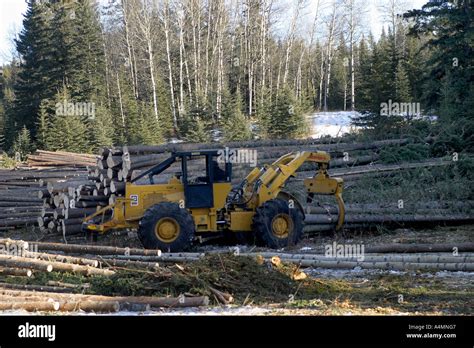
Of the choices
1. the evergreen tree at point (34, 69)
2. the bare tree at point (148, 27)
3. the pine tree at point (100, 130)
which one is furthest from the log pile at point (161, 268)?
the evergreen tree at point (34, 69)

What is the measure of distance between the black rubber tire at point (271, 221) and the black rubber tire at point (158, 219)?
152 cm

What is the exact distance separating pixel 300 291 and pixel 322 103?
48.4 meters

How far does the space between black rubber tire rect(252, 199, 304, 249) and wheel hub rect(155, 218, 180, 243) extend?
176cm

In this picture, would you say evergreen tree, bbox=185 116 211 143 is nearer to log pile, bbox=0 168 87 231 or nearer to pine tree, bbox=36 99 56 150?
pine tree, bbox=36 99 56 150

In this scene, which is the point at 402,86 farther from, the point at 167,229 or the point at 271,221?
the point at 167,229

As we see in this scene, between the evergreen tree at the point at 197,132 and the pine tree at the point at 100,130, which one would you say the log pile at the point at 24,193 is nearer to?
the evergreen tree at the point at 197,132

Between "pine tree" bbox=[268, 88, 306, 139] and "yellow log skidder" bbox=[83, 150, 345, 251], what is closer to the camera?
"yellow log skidder" bbox=[83, 150, 345, 251]

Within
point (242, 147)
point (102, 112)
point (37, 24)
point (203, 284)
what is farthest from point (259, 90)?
point (203, 284)

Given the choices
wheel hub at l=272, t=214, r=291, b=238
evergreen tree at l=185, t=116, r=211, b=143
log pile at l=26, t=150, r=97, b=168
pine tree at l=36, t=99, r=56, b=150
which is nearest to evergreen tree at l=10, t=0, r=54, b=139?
→ pine tree at l=36, t=99, r=56, b=150

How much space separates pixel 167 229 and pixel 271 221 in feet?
7.46

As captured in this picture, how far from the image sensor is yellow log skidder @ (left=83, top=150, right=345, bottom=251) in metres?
13.7

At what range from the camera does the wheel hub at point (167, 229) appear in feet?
45.1

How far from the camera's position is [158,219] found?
540 inches

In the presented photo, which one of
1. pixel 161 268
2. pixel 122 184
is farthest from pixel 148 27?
pixel 161 268
